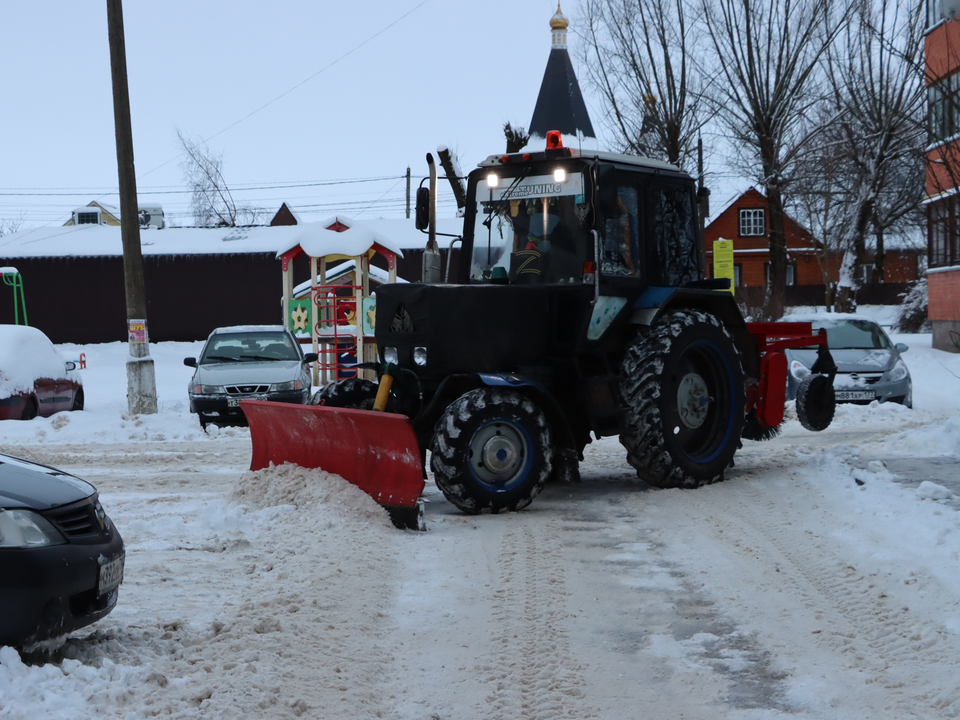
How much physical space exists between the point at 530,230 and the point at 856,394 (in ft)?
25.1

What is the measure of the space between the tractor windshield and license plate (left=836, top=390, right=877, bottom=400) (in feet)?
24.4

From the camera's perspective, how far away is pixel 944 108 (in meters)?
9.61

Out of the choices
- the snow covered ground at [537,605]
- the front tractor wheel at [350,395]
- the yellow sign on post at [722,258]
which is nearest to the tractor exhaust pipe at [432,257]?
the front tractor wheel at [350,395]

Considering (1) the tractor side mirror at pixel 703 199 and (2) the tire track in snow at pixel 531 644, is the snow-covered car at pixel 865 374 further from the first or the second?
(2) the tire track in snow at pixel 531 644

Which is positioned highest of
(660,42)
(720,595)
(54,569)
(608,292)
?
(660,42)

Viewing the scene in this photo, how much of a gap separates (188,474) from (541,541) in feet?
13.8

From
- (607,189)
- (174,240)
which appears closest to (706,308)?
(607,189)

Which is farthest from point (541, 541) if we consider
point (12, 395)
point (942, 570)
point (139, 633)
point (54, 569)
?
point (12, 395)

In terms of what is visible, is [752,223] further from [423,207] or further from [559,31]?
[423,207]

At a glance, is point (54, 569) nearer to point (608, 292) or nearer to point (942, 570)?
point (942, 570)

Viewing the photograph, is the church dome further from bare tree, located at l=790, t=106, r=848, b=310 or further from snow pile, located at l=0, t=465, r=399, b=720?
snow pile, located at l=0, t=465, r=399, b=720

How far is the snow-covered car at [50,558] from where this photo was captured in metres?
3.86

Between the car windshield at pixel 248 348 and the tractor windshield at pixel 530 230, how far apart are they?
288 inches

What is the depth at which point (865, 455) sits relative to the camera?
9.72 metres
